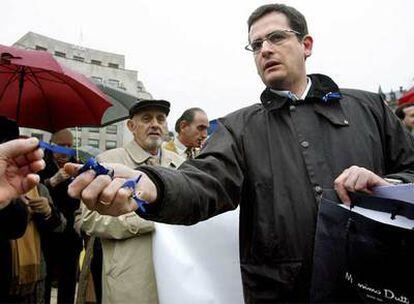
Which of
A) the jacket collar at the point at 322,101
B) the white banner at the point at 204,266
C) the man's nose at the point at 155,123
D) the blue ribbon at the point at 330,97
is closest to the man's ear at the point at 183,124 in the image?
the man's nose at the point at 155,123

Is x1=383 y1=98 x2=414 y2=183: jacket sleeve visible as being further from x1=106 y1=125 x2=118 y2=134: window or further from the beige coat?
x1=106 y1=125 x2=118 y2=134: window

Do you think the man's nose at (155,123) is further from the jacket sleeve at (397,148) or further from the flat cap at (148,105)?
the jacket sleeve at (397,148)

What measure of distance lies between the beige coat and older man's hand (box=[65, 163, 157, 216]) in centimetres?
178

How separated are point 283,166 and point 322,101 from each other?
456 mm

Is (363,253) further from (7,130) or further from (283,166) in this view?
(7,130)

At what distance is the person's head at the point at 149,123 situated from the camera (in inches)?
152

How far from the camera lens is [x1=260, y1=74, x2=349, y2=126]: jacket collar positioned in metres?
2.04

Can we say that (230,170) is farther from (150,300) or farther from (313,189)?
(150,300)

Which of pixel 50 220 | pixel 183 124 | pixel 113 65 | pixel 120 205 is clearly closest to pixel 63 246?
pixel 50 220

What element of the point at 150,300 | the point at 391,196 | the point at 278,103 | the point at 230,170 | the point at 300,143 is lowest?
the point at 150,300

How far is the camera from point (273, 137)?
79.4 inches

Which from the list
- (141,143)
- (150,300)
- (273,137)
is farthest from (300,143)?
(141,143)

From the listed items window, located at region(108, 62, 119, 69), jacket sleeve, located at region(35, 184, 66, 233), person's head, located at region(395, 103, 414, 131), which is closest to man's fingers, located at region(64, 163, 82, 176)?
jacket sleeve, located at region(35, 184, 66, 233)

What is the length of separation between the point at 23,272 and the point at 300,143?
266 cm
